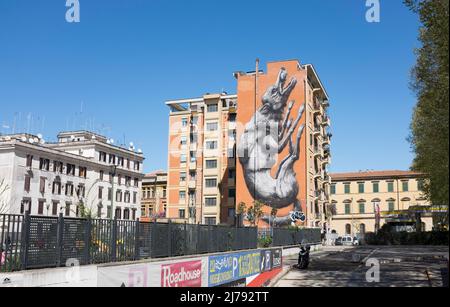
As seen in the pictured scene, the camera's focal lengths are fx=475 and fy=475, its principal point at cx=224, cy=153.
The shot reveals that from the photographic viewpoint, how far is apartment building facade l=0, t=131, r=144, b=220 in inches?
2473

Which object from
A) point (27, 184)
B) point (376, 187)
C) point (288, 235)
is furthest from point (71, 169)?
point (376, 187)

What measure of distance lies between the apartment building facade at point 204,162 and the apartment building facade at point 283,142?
6.87 metres

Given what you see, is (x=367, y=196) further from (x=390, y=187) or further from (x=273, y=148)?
(x=273, y=148)

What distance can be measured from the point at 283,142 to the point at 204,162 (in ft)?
54.0

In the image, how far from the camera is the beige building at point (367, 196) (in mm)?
95625

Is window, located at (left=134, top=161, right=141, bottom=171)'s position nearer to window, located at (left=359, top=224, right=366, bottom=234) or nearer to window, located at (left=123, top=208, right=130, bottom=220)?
window, located at (left=123, top=208, right=130, bottom=220)

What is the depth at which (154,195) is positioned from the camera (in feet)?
323

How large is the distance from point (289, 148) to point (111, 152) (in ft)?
107

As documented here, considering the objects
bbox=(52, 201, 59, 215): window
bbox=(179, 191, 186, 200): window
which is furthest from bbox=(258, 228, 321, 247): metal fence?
bbox=(52, 201, 59, 215): window

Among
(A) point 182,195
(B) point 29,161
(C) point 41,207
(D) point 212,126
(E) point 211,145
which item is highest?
(D) point 212,126

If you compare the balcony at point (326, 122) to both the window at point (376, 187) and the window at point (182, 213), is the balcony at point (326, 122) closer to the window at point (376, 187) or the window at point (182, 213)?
the window at point (376, 187)

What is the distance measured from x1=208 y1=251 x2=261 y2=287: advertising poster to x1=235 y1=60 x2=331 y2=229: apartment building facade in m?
42.5

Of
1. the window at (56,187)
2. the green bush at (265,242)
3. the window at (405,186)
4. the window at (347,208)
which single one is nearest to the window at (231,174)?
the window at (56,187)
